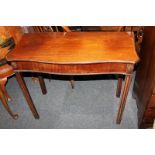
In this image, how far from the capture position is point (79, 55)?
1.20m

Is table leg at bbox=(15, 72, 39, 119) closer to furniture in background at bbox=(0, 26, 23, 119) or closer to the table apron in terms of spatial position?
the table apron

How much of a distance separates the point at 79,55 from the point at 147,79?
559 millimetres

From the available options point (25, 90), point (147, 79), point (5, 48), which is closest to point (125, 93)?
point (147, 79)

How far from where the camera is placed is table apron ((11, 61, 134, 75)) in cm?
118

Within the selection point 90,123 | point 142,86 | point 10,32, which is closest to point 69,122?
point 90,123

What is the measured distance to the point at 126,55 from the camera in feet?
3.82

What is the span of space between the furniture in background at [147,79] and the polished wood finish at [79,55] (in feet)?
0.47

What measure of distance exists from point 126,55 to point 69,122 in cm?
89

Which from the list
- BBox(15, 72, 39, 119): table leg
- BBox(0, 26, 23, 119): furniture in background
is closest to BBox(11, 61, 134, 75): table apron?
BBox(15, 72, 39, 119): table leg

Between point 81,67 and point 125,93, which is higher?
point 81,67

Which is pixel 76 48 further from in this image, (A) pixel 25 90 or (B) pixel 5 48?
(B) pixel 5 48

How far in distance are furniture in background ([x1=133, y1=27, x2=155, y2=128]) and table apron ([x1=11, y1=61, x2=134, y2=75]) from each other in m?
0.20
